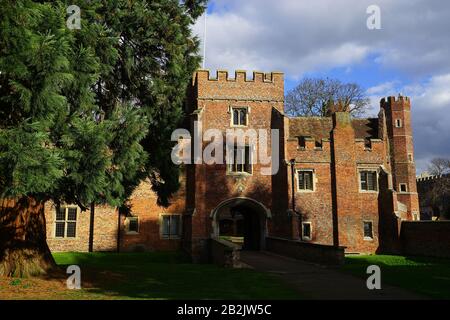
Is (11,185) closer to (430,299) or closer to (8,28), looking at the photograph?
(8,28)

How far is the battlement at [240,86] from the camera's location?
24562mm

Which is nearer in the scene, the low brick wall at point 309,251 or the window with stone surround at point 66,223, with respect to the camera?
the low brick wall at point 309,251

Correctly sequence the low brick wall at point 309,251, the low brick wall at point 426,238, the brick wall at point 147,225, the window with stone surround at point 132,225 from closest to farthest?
the low brick wall at point 309,251 → the low brick wall at point 426,238 → the brick wall at point 147,225 → the window with stone surround at point 132,225

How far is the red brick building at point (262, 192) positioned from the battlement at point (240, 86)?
58 mm

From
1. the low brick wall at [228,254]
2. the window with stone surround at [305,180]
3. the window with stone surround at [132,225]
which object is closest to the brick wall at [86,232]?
the window with stone surround at [132,225]

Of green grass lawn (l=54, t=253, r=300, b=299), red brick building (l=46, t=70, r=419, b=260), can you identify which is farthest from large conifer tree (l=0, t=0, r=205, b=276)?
red brick building (l=46, t=70, r=419, b=260)

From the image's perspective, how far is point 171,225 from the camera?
2739cm

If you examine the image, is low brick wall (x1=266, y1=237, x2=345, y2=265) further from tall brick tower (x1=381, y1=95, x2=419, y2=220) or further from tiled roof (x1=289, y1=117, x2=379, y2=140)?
tall brick tower (x1=381, y1=95, x2=419, y2=220)

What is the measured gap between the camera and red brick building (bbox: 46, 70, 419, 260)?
23812mm

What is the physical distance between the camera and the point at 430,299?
9586mm

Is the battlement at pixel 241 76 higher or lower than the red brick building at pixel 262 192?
higher

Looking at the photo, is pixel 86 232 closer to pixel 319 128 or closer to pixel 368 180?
pixel 319 128

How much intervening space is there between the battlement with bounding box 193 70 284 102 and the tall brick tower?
76.4 ft

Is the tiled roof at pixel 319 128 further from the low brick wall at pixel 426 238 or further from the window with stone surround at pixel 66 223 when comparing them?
the window with stone surround at pixel 66 223
